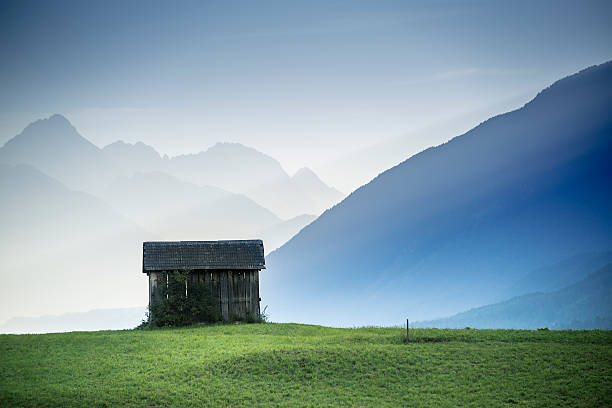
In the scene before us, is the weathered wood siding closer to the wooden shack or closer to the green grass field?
the wooden shack

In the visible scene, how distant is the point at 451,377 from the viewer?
28281mm

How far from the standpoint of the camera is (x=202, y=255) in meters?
48.2

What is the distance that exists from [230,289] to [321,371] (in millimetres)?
18937

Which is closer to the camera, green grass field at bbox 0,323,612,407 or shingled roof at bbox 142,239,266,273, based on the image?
green grass field at bbox 0,323,612,407

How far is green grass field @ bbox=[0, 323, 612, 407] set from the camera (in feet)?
86.4

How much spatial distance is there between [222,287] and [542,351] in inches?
943

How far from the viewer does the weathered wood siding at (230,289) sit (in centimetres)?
4672

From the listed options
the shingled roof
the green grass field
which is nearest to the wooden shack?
the shingled roof

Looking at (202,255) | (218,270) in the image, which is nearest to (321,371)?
(218,270)

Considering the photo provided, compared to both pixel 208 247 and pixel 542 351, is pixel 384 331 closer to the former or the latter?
pixel 542 351

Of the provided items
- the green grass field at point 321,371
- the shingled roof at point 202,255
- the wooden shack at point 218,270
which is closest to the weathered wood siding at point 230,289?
the wooden shack at point 218,270

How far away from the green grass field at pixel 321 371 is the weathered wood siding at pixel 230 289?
932 centimetres

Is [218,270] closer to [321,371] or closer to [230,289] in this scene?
[230,289]

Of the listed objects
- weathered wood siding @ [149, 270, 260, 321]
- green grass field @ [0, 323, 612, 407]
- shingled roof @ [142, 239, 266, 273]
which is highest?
shingled roof @ [142, 239, 266, 273]
